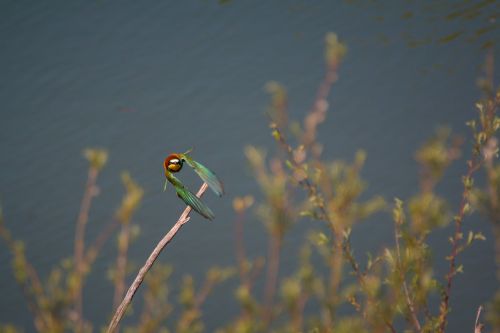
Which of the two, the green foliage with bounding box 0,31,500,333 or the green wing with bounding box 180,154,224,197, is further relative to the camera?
the green wing with bounding box 180,154,224,197

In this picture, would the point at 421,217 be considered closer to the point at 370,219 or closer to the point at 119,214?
the point at 119,214

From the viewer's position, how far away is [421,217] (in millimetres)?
1244

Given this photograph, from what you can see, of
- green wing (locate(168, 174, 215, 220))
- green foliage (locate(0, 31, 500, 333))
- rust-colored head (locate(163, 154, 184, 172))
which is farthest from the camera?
rust-colored head (locate(163, 154, 184, 172))

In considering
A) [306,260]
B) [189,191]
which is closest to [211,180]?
[189,191]

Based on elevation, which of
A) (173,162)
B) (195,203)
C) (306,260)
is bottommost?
(306,260)

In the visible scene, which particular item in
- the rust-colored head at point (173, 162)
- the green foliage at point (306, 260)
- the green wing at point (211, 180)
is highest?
the rust-colored head at point (173, 162)

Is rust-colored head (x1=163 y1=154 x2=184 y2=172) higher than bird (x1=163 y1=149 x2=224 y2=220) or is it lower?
higher

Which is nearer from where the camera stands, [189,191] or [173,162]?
[189,191]

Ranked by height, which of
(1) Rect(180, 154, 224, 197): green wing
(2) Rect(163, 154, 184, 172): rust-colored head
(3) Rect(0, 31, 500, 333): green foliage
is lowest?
(3) Rect(0, 31, 500, 333): green foliage

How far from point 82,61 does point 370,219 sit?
3105 mm

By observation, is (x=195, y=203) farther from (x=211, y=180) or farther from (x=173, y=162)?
(x=173, y=162)

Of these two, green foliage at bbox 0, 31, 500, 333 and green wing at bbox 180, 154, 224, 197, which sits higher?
green wing at bbox 180, 154, 224, 197

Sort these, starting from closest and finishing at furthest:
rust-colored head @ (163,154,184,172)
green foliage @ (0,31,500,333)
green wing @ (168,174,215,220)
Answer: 1. green foliage @ (0,31,500,333)
2. green wing @ (168,174,215,220)
3. rust-colored head @ (163,154,184,172)

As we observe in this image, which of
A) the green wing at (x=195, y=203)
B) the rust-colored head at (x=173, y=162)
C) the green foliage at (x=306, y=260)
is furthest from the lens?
the rust-colored head at (x=173, y=162)
